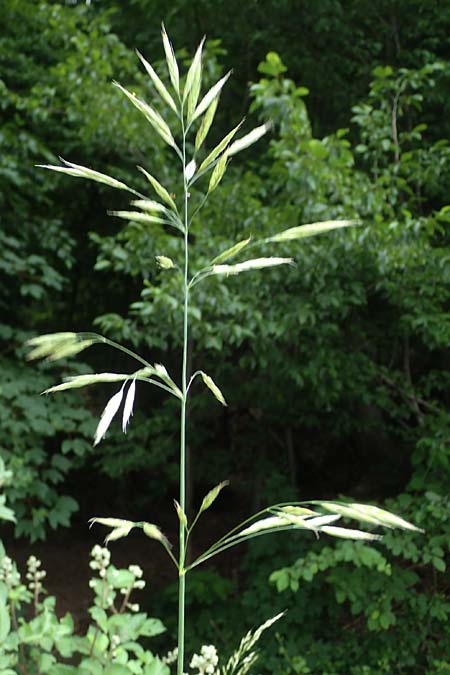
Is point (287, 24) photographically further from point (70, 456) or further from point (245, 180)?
point (70, 456)

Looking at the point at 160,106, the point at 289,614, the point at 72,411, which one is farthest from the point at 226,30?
the point at 289,614

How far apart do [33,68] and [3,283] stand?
144 cm

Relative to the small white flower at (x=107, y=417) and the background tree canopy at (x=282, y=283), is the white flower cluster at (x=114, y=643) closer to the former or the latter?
the small white flower at (x=107, y=417)

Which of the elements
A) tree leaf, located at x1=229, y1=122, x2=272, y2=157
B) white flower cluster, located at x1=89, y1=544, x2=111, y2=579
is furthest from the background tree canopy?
tree leaf, located at x1=229, y1=122, x2=272, y2=157

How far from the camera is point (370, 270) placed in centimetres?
333

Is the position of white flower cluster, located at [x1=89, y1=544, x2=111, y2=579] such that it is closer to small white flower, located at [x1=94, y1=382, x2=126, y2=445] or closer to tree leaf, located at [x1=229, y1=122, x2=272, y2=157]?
small white flower, located at [x1=94, y1=382, x2=126, y2=445]

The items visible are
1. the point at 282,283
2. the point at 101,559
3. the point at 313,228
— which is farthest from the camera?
the point at 282,283

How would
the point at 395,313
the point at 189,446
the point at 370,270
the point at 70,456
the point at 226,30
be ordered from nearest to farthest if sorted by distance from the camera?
the point at 370,270, the point at 395,313, the point at 226,30, the point at 189,446, the point at 70,456

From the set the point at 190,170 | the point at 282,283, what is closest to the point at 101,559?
the point at 190,170

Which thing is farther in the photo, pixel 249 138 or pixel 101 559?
pixel 101 559

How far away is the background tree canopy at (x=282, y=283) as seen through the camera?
3.22 m

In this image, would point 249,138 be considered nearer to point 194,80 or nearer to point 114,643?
point 194,80

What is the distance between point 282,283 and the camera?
346cm

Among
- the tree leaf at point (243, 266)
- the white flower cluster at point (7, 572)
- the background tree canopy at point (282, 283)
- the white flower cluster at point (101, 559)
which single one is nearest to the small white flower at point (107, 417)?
the tree leaf at point (243, 266)
